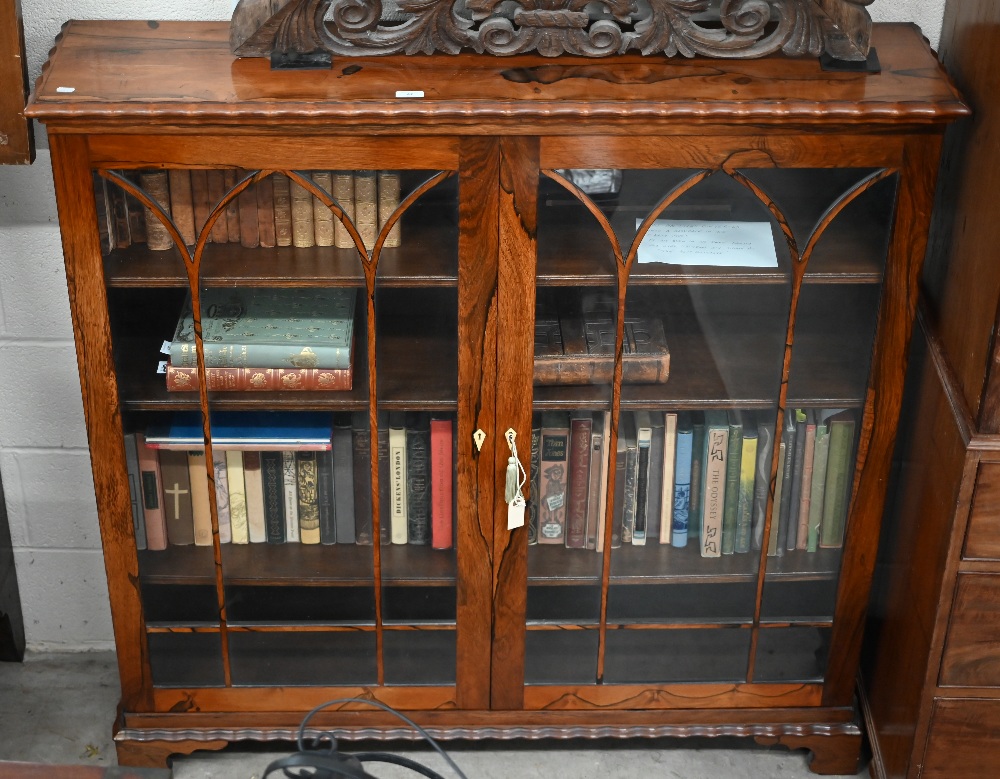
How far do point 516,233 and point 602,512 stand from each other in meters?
0.50

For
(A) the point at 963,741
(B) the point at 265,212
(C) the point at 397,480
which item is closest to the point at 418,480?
(C) the point at 397,480

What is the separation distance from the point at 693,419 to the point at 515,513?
0.31 meters

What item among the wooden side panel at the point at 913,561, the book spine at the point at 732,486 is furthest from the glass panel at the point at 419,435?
the wooden side panel at the point at 913,561

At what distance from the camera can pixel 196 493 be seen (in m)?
1.94

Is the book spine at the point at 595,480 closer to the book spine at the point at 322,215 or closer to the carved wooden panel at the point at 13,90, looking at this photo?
the book spine at the point at 322,215

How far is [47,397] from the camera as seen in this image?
7.29 feet

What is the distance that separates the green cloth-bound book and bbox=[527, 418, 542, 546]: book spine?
305 millimetres

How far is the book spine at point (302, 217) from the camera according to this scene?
170 centimetres

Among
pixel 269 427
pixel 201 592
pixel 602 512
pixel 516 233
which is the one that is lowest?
pixel 201 592

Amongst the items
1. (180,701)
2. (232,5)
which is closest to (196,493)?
(180,701)

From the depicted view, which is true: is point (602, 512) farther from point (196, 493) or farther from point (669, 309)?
point (196, 493)

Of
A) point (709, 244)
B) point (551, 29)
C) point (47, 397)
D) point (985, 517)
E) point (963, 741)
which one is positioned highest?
point (551, 29)

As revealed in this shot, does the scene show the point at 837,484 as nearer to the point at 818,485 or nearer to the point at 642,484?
the point at 818,485

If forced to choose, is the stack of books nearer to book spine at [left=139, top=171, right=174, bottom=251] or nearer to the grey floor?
book spine at [left=139, top=171, right=174, bottom=251]
